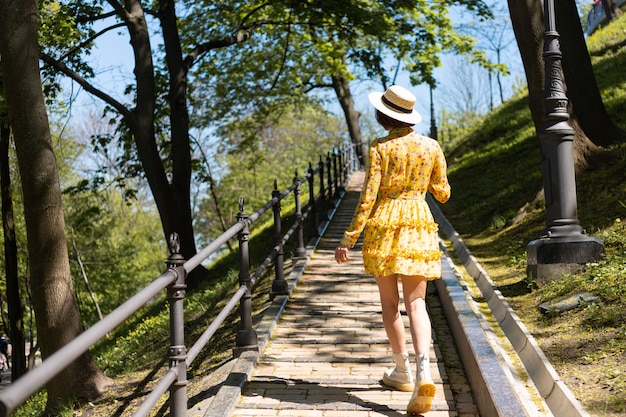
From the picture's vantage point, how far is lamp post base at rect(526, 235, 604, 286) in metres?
6.85

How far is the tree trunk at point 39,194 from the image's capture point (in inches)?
297

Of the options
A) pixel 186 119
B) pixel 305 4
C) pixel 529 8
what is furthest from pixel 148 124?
pixel 529 8

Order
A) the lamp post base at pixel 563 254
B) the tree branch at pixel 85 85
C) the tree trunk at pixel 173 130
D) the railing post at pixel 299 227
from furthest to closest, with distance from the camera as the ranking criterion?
the tree trunk at pixel 173 130, the tree branch at pixel 85 85, the railing post at pixel 299 227, the lamp post base at pixel 563 254

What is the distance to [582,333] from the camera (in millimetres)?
5480

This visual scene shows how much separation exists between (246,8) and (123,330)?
7.93 metres

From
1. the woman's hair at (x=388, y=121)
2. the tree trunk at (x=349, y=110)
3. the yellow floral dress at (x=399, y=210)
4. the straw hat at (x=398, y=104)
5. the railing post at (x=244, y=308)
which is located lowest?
the railing post at (x=244, y=308)

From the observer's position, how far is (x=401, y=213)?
4859 mm

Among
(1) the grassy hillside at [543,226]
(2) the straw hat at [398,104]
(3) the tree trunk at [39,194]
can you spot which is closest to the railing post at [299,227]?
(1) the grassy hillside at [543,226]

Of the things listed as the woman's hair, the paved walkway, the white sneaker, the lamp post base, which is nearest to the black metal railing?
the paved walkway

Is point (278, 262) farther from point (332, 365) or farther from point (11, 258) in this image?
point (11, 258)

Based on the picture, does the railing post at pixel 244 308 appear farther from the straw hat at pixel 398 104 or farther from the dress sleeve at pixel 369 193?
the straw hat at pixel 398 104

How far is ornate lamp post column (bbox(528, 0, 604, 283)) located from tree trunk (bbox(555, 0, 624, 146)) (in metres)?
4.25

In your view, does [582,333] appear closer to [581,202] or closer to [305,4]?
[581,202]

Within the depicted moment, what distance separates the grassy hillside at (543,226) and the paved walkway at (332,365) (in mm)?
812
